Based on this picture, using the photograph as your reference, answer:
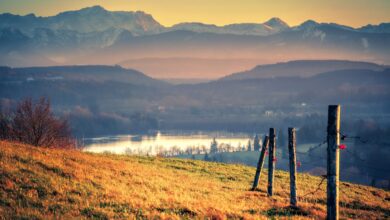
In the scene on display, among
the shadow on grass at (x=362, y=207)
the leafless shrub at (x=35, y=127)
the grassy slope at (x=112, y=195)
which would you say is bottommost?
the shadow on grass at (x=362, y=207)

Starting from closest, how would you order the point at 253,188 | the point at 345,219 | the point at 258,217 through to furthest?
the point at 258,217
the point at 345,219
the point at 253,188

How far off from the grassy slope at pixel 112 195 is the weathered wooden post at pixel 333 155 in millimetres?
3522

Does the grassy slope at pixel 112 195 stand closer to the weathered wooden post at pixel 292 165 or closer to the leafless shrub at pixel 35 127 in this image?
the weathered wooden post at pixel 292 165

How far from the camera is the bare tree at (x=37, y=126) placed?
54.5 meters

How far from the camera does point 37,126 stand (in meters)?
55.7

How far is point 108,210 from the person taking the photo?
61.0ft

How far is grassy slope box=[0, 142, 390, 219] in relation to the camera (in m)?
18.4

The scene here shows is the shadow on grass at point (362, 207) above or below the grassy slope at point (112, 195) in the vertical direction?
below

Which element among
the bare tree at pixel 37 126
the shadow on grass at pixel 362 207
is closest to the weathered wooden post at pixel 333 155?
the shadow on grass at pixel 362 207

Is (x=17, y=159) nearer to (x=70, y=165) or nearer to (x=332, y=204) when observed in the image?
(x=70, y=165)

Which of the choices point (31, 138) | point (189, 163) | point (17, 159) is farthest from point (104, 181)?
point (31, 138)

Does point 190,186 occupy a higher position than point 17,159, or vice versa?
point 17,159

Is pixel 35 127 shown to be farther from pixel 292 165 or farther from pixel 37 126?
pixel 292 165

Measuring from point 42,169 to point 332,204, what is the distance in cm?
1499
